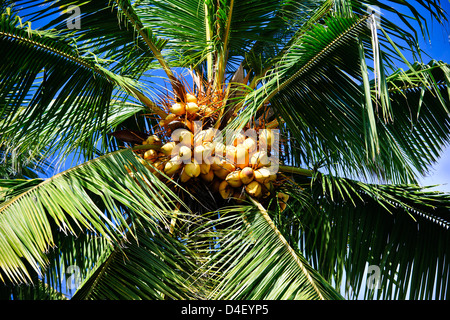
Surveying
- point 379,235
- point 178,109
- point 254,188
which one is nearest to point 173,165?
point 178,109

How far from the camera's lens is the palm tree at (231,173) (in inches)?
112

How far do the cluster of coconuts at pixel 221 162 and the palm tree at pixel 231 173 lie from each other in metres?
0.01

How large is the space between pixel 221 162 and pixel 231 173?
103 mm

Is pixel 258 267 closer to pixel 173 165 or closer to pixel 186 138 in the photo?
pixel 173 165

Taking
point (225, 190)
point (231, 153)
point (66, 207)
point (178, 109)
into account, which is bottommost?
point (66, 207)

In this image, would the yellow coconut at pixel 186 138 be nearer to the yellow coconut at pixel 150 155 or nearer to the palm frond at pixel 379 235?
the yellow coconut at pixel 150 155

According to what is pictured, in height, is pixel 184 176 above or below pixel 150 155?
below

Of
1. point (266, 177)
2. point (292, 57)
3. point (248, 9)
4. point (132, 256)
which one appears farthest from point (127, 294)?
point (248, 9)

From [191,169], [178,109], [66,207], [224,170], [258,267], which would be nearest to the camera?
[66,207]

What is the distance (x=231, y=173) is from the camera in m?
3.41

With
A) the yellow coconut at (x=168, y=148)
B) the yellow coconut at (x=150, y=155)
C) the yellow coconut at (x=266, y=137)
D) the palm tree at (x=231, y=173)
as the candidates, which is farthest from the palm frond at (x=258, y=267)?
the yellow coconut at (x=150, y=155)

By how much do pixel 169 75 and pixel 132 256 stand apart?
1.46 meters

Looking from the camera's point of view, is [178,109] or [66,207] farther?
[178,109]

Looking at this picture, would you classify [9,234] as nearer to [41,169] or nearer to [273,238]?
[273,238]
